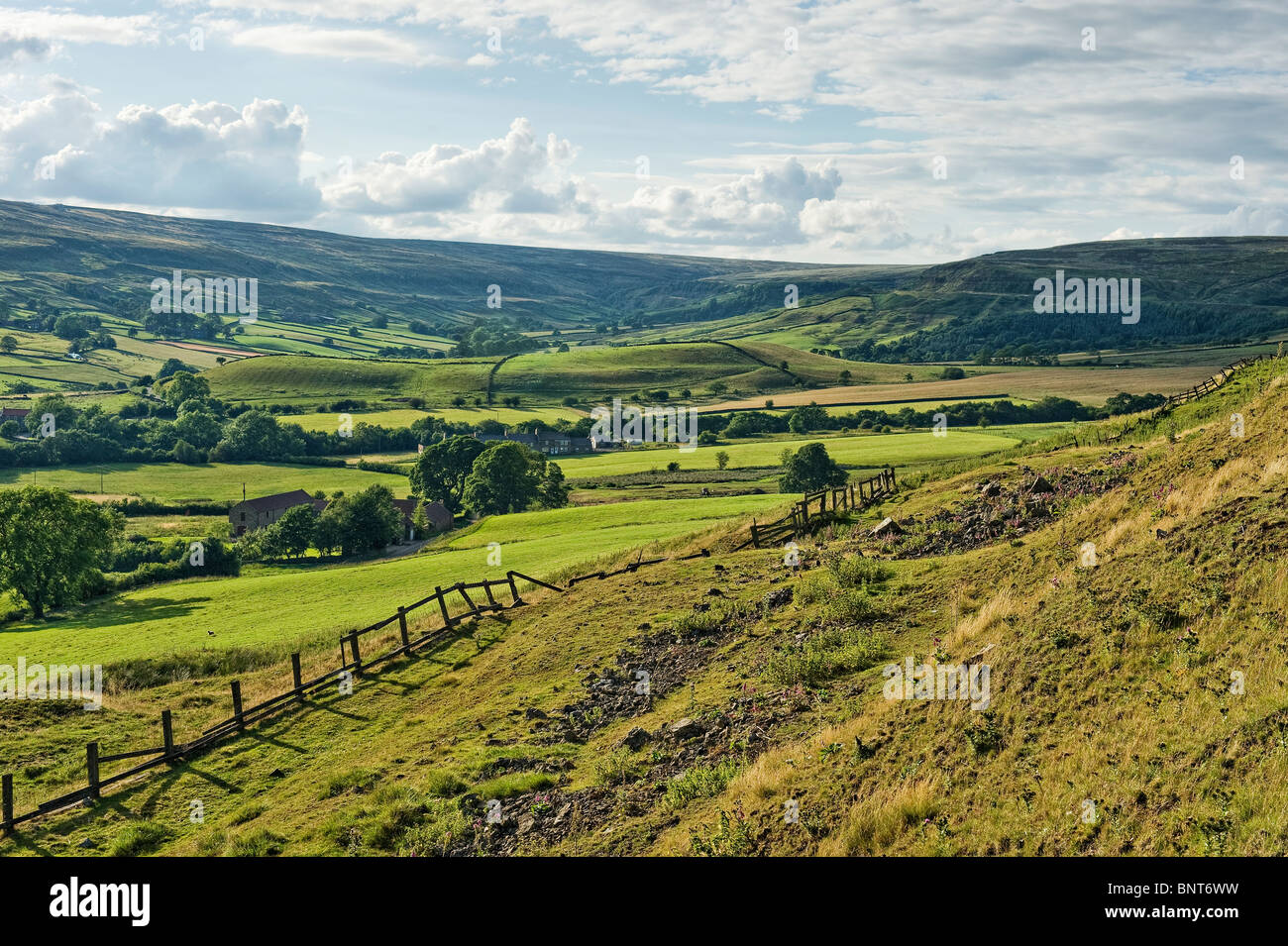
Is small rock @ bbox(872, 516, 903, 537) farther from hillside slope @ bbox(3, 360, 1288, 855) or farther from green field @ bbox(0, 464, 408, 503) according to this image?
green field @ bbox(0, 464, 408, 503)

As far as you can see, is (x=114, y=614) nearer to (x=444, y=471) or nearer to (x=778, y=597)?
(x=778, y=597)

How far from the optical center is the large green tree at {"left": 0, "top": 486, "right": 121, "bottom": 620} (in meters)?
62.6

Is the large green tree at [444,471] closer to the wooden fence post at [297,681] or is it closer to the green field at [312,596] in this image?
the green field at [312,596]

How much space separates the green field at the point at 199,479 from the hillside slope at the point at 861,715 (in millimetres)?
100696

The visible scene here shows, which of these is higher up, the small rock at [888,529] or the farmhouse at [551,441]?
the small rock at [888,529]

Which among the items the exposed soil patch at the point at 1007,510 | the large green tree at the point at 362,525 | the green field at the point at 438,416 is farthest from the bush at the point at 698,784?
the green field at the point at 438,416

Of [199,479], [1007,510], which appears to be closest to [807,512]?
[1007,510]

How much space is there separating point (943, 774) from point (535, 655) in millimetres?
17738

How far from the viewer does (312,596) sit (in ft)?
173

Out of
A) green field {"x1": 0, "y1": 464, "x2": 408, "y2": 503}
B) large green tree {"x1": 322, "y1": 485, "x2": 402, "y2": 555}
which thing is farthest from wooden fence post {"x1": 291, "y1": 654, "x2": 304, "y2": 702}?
green field {"x1": 0, "y1": 464, "x2": 408, "y2": 503}

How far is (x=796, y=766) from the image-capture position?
15.4m

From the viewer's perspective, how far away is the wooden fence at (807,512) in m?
40.7
